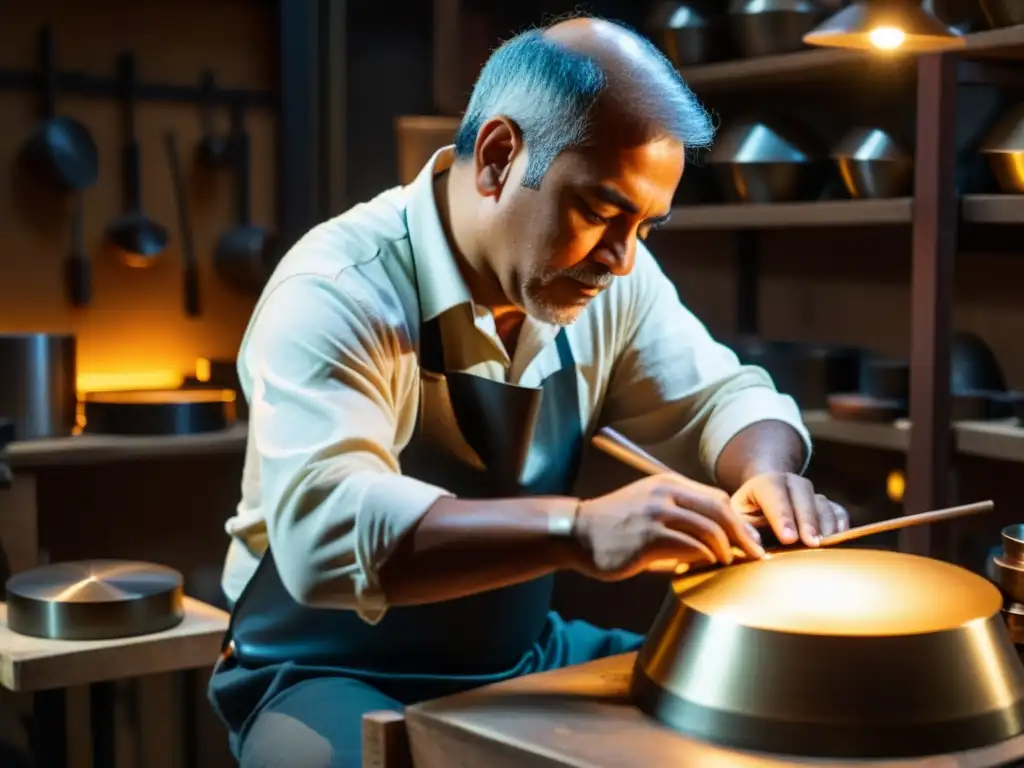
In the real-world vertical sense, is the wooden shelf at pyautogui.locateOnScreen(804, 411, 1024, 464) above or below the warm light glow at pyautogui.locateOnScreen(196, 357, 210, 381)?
below

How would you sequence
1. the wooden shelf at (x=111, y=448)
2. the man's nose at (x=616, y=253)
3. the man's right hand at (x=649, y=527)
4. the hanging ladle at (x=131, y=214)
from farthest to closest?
the hanging ladle at (x=131, y=214), the wooden shelf at (x=111, y=448), the man's nose at (x=616, y=253), the man's right hand at (x=649, y=527)

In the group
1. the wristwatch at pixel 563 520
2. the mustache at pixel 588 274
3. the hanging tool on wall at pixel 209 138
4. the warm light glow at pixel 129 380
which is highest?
the hanging tool on wall at pixel 209 138

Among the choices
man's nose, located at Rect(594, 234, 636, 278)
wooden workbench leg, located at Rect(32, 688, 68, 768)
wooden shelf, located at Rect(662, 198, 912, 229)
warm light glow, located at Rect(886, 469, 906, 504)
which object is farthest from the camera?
warm light glow, located at Rect(886, 469, 906, 504)

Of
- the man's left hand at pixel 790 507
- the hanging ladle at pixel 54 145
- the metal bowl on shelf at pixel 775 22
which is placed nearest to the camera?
the man's left hand at pixel 790 507

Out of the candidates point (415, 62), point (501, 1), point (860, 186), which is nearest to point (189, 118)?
point (415, 62)

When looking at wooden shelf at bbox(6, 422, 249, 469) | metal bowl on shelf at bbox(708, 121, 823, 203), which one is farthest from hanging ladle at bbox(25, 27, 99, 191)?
metal bowl on shelf at bbox(708, 121, 823, 203)

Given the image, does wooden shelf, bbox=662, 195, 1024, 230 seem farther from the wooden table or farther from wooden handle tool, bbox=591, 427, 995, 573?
the wooden table

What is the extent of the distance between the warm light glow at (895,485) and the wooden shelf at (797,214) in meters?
0.73

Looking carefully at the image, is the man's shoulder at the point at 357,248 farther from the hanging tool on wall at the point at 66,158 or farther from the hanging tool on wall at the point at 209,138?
the hanging tool on wall at the point at 209,138

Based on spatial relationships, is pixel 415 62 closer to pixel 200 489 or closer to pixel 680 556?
pixel 200 489

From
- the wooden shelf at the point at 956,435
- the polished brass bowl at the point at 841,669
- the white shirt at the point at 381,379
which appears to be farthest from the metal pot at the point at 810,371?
the polished brass bowl at the point at 841,669

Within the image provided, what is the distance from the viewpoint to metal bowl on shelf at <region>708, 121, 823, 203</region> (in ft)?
10.9

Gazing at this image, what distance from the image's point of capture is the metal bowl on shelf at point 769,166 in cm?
332

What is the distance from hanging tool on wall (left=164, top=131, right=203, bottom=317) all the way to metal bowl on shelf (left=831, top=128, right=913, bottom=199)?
189cm
